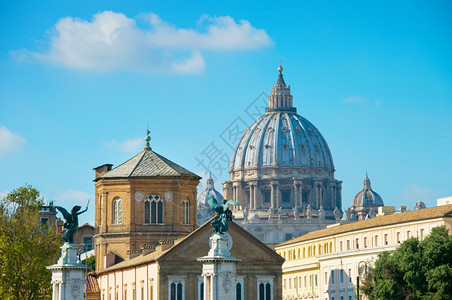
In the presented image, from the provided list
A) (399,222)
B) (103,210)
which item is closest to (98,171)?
(103,210)

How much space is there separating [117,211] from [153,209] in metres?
3.14

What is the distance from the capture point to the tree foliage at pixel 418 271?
76.2 meters

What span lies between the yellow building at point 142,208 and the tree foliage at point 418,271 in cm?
2403

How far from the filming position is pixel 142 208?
330ft

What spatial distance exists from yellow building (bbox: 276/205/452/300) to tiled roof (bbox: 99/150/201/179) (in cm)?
1474

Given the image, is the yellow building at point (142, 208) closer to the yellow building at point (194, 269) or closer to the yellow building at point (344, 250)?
the yellow building at point (194, 269)

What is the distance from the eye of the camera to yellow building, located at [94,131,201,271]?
329 ft

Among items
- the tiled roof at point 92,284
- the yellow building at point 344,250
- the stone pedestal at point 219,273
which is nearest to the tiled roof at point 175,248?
the tiled roof at point 92,284

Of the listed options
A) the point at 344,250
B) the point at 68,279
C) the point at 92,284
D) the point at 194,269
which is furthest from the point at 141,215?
the point at 68,279

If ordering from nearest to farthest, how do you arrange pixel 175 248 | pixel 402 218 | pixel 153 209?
pixel 175 248, pixel 402 218, pixel 153 209

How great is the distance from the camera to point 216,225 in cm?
6034

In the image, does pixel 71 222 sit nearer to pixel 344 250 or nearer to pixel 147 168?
pixel 147 168

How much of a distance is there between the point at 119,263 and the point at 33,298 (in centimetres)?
2079

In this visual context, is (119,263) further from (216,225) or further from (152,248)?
(216,225)
